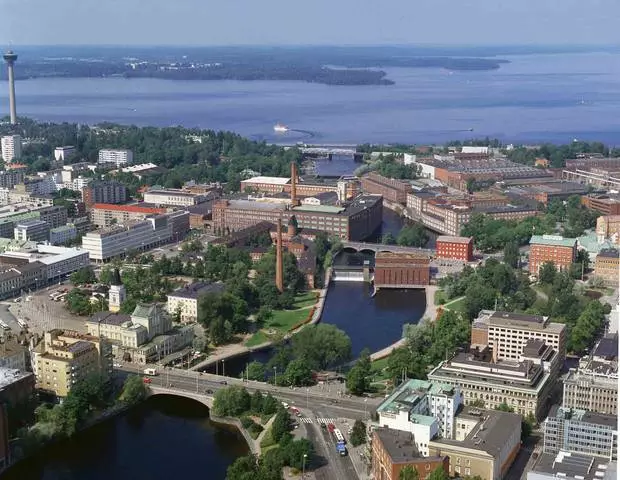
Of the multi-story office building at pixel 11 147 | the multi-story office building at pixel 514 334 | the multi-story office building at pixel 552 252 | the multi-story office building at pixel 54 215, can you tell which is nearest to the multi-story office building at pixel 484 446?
the multi-story office building at pixel 514 334

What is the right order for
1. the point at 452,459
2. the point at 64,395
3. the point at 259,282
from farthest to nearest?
the point at 259,282 → the point at 64,395 → the point at 452,459

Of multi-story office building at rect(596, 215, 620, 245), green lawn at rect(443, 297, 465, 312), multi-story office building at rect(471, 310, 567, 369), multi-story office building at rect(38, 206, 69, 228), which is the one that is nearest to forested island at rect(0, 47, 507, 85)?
multi-story office building at rect(38, 206, 69, 228)

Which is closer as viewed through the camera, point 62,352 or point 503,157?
point 62,352

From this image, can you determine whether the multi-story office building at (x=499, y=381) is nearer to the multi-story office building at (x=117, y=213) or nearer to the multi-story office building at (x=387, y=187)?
the multi-story office building at (x=117, y=213)

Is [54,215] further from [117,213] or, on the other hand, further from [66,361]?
[66,361]

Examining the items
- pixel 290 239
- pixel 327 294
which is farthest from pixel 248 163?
pixel 327 294

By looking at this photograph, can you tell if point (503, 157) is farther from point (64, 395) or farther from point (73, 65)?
point (73, 65)
